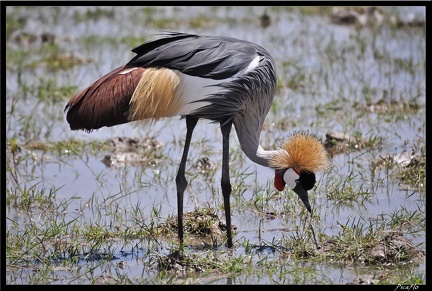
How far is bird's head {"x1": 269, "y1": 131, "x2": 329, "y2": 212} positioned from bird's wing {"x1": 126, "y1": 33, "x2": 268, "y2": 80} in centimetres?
58

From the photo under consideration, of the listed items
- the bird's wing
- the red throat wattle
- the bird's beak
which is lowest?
the bird's beak

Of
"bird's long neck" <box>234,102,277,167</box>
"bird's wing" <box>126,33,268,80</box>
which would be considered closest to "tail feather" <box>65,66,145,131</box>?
"bird's wing" <box>126,33,268,80</box>

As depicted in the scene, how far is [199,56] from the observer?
18.2ft

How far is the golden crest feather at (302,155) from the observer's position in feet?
18.6

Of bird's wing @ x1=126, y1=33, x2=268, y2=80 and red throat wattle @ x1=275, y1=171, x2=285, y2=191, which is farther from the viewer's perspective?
red throat wattle @ x1=275, y1=171, x2=285, y2=191

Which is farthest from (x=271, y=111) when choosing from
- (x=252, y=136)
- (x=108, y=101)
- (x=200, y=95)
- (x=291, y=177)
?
(x=108, y=101)

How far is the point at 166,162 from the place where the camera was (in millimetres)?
7340

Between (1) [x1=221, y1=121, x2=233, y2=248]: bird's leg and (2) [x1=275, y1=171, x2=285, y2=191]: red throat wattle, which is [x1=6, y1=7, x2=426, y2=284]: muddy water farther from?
(2) [x1=275, y1=171, x2=285, y2=191]: red throat wattle

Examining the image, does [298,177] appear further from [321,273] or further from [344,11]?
[344,11]

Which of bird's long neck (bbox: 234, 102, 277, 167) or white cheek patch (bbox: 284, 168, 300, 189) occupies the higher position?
bird's long neck (bbox: 234, 102, 277, 167)

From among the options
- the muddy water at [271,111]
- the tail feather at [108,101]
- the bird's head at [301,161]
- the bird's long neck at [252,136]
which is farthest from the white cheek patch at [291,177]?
the tail feather at [108,101]

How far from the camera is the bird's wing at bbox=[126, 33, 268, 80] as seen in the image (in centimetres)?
553

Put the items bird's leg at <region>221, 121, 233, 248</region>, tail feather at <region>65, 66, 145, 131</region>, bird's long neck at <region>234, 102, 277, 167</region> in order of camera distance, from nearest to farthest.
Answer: tail feather at <region>65, 66, 145, 131</region>, bird's leg at <region>221, 121, 233, 248</region>, bird's long neck at <region>234, 102, 277, 167</region>
